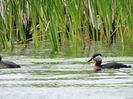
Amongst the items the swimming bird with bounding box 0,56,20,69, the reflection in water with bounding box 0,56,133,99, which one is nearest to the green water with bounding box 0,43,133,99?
the reflection in water with bounding box 0,56,133,99

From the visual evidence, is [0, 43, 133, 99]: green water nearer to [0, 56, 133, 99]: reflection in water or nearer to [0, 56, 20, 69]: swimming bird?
[0, 56, 133, 99]: reflection in water

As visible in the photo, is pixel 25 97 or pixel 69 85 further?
pixel 69 85

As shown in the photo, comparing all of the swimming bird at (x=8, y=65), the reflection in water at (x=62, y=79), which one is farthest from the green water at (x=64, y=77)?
the swimming bird at (x=8, y=65)

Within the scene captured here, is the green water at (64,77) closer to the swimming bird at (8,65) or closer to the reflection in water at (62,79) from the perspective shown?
the reflection in water at (62,79)

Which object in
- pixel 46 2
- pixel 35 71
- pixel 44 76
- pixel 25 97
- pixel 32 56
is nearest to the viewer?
pixel 25 97

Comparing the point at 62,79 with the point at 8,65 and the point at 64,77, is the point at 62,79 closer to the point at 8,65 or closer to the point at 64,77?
the point at 64,77

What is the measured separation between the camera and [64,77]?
10648 mm

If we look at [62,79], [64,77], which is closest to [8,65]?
[64,77]

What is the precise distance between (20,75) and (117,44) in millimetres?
6036

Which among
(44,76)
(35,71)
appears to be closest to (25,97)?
(44,76)

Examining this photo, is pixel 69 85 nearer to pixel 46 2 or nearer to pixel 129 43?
pixel 46 2

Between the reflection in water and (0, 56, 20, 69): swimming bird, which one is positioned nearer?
the reflection in water

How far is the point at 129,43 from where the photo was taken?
16.2m

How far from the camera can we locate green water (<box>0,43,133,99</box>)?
873cm
